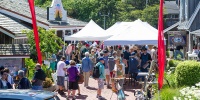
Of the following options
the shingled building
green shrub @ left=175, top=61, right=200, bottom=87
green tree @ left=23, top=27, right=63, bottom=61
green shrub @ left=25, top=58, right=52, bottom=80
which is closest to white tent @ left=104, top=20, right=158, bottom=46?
green tree @ left=23, top=27, right=63, bottom=61

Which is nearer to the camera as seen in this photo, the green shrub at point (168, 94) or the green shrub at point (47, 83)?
the green shrub at point (168, 94)

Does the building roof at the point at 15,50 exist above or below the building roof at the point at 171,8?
below

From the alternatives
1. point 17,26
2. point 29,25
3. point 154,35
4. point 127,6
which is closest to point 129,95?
point 154,35

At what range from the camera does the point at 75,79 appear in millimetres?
19109

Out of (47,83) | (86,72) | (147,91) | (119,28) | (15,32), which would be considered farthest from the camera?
(119,28)

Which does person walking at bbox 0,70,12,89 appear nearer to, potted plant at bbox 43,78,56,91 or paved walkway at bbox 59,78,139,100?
paved walkway at bbox 59,78,139,100

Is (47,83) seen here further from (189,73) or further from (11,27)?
(11,27)

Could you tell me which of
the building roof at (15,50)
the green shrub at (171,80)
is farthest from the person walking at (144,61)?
the building roof at (15,50)

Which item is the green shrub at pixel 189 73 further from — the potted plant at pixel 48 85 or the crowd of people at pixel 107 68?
the potted plant at pixel 48 85

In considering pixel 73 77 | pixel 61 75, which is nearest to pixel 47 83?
pixel 61 75

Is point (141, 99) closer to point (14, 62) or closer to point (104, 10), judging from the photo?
point (14, 62)

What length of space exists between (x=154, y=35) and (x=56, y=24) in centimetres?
1803

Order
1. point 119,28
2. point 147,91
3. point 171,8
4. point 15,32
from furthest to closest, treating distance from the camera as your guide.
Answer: point 171,8
point 119,28
point 15,32
point 147,91

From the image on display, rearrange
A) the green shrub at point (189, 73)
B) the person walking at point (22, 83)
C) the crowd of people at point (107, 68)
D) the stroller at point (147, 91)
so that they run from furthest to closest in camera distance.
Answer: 1. the crowd of people at point (107, 68)
2. the green shrub at point (189, 73)
3. the stroller at point (147, 91)
4. the person walking at point (22, 83)
